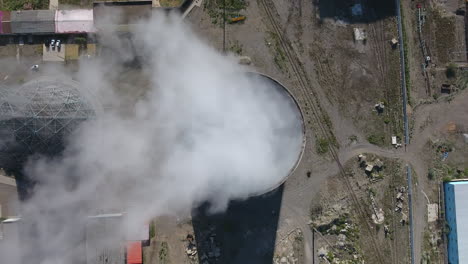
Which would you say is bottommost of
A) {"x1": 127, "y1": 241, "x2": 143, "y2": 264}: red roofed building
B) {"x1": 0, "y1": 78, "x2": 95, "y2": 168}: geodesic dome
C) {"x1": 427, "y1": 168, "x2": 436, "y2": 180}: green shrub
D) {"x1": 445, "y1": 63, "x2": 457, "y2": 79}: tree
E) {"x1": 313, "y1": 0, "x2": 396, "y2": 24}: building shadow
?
{"x1": 127, "y1": 241, "x2": 143, "y2": 264}: red roofed building

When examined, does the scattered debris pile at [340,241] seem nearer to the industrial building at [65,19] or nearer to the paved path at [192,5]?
the paved path at [192,5]

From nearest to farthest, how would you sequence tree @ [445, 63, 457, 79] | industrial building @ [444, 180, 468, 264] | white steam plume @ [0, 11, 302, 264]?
white steam plume @ [0, 11, 302, 264]
industrial building @ [444, 180, 468, 264]
tree @ [445, 63, 457, 79]

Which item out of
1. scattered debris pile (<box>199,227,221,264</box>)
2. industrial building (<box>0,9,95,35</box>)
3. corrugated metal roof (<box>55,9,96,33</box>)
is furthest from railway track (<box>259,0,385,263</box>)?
industrial building (<box>0,9,95,35</box>)

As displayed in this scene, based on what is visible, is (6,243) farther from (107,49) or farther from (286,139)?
(286,139)

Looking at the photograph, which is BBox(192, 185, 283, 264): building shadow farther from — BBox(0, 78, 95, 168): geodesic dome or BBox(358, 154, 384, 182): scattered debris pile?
BBox(0, 78, 95, 168): geodesic dome

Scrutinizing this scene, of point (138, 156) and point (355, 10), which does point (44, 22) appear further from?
point (355, 10)

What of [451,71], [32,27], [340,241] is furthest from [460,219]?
[32,27]
